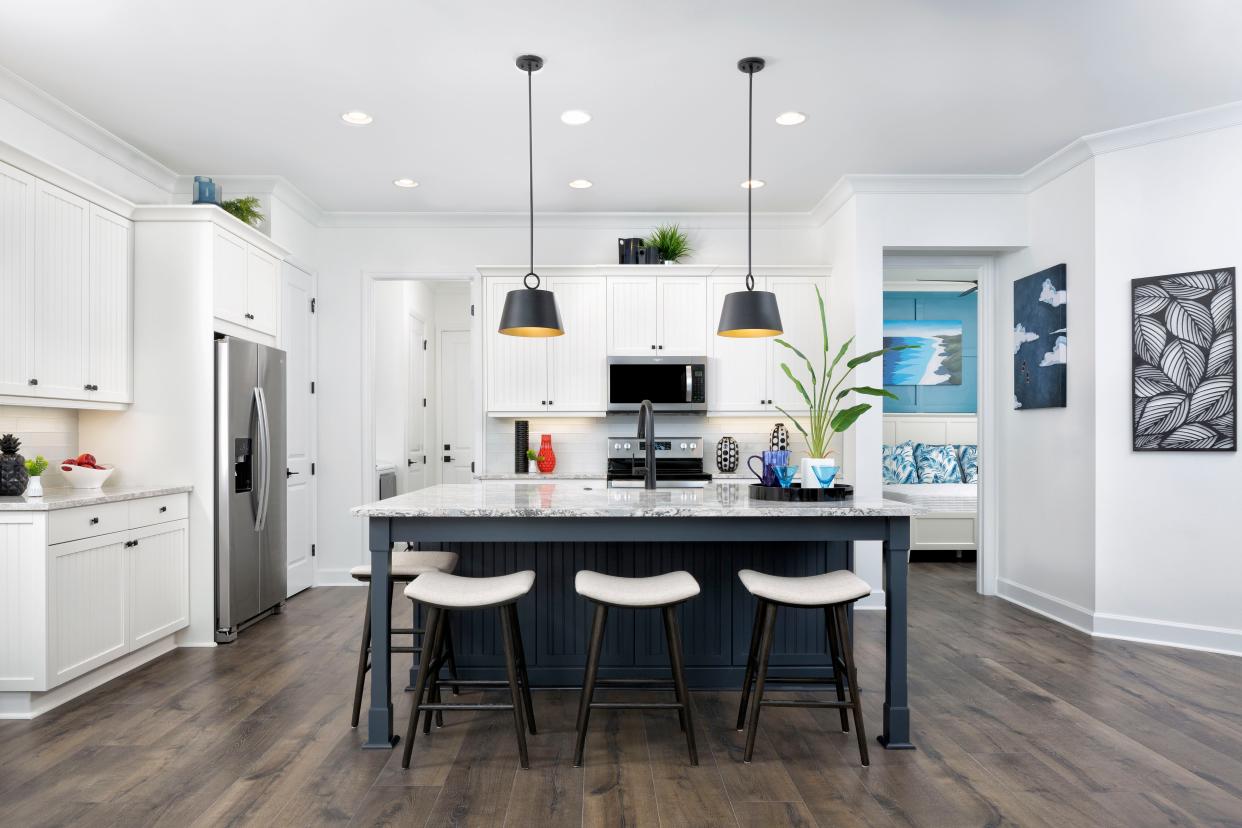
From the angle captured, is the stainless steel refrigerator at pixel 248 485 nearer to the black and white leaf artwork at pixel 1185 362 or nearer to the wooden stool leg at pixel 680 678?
the wooden stool leg at pixel 680 678

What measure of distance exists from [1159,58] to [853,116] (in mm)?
1298

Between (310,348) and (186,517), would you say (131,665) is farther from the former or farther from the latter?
(310,348)

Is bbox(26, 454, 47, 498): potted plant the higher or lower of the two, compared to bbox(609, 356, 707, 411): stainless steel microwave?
lower

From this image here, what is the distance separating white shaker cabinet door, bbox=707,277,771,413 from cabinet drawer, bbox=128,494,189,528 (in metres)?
3.34

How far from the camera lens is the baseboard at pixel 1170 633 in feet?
12.7

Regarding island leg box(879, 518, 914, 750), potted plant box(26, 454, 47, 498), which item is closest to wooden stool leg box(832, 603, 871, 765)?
island leg box(879, 518, 914, 750)

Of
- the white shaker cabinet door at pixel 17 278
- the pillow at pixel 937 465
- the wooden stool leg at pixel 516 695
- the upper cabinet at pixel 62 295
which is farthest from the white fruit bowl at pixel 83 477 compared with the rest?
the pillow at pixel 937 465

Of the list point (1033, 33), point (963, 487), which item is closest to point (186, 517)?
point (1033, 33)

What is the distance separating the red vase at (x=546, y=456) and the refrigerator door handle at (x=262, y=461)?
72.5 inches

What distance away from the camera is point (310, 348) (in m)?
5.50

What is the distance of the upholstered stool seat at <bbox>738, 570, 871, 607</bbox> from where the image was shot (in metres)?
2.57

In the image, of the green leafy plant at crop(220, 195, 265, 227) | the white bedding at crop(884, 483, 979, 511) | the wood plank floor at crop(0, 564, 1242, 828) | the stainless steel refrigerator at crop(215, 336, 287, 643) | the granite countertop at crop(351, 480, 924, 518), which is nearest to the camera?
the wood plank floor at crop(0, 564, 1242, 828)

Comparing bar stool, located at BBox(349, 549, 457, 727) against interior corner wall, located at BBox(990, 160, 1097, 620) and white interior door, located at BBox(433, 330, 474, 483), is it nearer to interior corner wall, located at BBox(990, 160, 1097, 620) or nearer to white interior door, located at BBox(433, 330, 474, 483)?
interior corner wall, located at BBox(990, 160, 1097, 620)

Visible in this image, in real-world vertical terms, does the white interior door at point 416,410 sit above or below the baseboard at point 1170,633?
above
